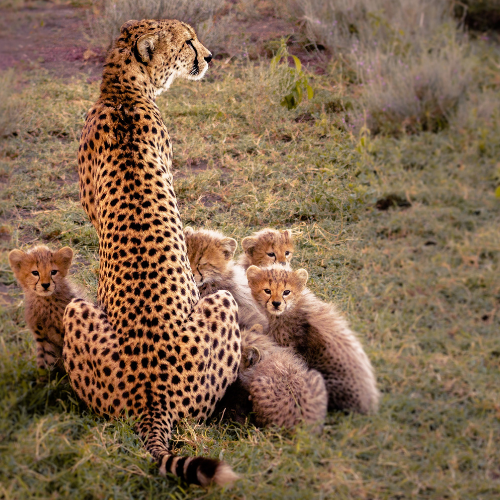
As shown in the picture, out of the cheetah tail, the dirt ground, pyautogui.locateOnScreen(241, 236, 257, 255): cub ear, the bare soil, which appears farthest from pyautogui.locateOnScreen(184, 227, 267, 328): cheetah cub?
the bare soil

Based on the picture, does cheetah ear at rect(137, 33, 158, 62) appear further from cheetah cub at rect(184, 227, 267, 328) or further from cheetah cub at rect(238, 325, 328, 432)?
cheetah cub at rect(238, 325, 328, 432)

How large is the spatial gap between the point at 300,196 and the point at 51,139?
2197 millimetres

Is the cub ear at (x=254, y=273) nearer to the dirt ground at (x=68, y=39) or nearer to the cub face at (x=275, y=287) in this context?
the cub face at (x=275, y=287)

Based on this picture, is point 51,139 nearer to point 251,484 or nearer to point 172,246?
point 172,246

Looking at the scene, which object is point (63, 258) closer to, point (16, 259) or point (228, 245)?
point (16, 259)

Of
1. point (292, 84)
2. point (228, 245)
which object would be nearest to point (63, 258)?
point (228, 245)

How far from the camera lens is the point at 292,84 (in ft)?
18.5

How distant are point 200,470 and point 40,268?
4.79 ft

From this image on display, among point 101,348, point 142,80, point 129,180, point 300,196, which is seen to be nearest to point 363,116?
point 300,196

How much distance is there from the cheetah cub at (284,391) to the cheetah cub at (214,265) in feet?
2.08

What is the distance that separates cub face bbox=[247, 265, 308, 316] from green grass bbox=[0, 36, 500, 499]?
0.43 meters

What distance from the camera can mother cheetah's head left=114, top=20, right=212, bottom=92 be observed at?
131 inches

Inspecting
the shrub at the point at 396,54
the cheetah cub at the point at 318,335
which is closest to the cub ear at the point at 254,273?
the cheetah cub at the point at 318,335

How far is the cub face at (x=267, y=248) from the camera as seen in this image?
356cm
